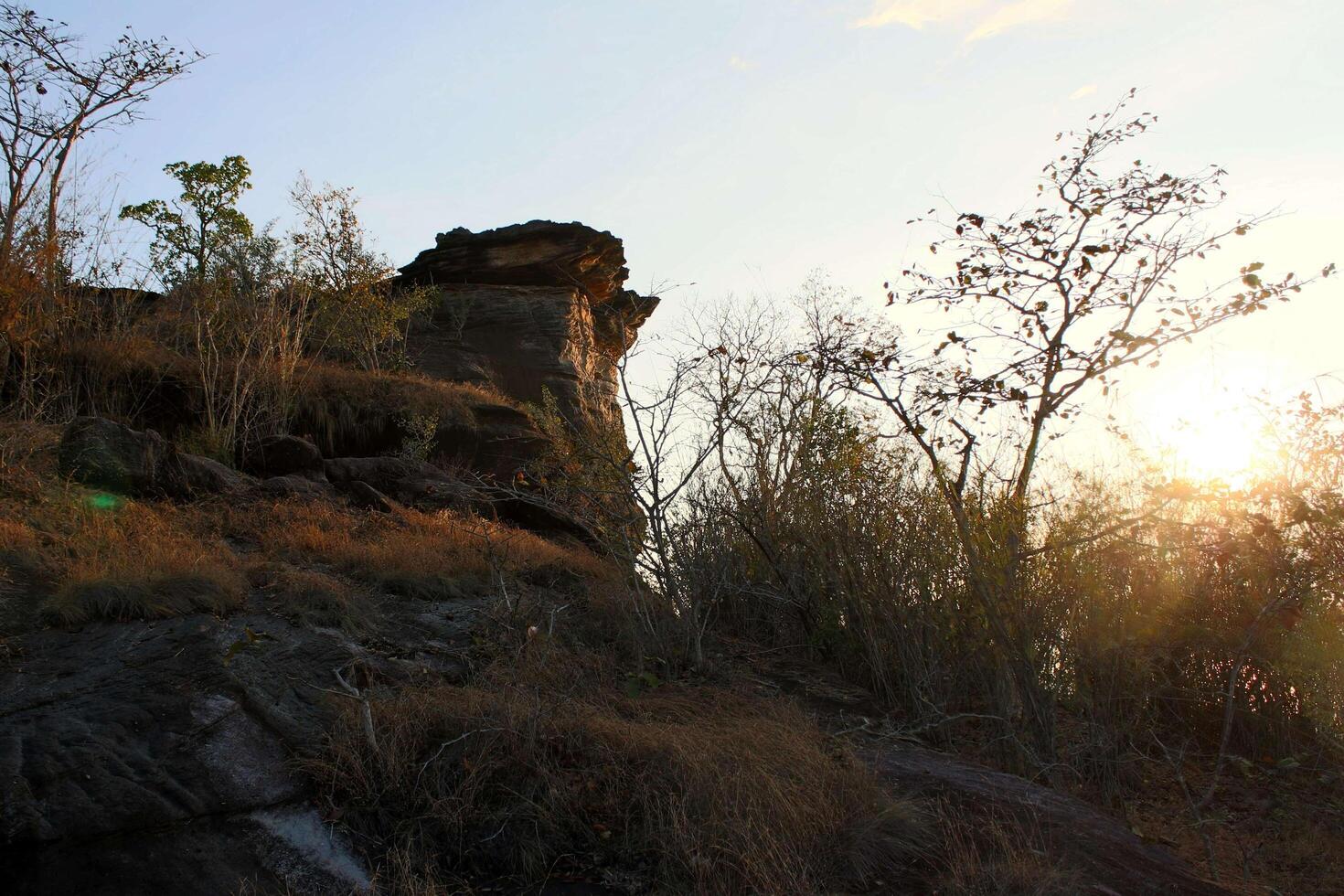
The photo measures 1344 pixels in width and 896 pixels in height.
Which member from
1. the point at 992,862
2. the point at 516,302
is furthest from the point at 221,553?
the point at 516,302

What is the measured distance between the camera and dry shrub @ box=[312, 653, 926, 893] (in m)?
4.80

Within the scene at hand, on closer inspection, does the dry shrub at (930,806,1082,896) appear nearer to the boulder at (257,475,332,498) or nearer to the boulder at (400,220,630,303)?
the boulder at (257,475,332,498)

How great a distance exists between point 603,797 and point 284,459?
10288 mm

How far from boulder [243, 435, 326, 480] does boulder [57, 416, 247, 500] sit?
2.06m

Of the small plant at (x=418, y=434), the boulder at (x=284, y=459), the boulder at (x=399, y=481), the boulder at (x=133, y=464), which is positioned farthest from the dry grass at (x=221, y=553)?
the small plant at (x=418, y=434)

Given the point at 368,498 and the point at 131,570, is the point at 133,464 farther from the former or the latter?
the point at 131,570

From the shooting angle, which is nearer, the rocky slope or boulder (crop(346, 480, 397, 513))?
the rocky slope

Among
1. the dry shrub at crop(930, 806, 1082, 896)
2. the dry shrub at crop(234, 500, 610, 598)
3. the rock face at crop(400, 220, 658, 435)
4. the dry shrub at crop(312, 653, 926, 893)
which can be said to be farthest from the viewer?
the rock face at crop(400, 220, 658, 435)

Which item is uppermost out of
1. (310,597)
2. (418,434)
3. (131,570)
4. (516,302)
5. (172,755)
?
(516,302)

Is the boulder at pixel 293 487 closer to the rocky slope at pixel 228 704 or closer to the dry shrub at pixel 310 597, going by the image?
the rocky slope at pixel 228 704

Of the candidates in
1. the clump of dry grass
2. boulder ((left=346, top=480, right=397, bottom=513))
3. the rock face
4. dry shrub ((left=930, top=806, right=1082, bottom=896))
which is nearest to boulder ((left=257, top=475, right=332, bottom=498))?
boulder ((left=346, top=480, right=397, bottom=513))

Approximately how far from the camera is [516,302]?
24.4 meters

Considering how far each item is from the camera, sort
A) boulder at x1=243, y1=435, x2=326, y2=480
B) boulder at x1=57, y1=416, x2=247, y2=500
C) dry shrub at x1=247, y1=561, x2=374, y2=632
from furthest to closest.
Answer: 1. boulder at x1=243, y1=435, x2=326, y2=480
2. boulder at x1=57, y1=416, x2=247, y2=500
3. dry shrub at x1=247, y1=561, x2=374, y2=632

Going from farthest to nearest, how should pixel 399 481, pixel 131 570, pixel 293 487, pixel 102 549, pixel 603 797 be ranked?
pixel 399 481
pixel 293 487
pixel 102 549
pixel 131 570
pixel 603 797
